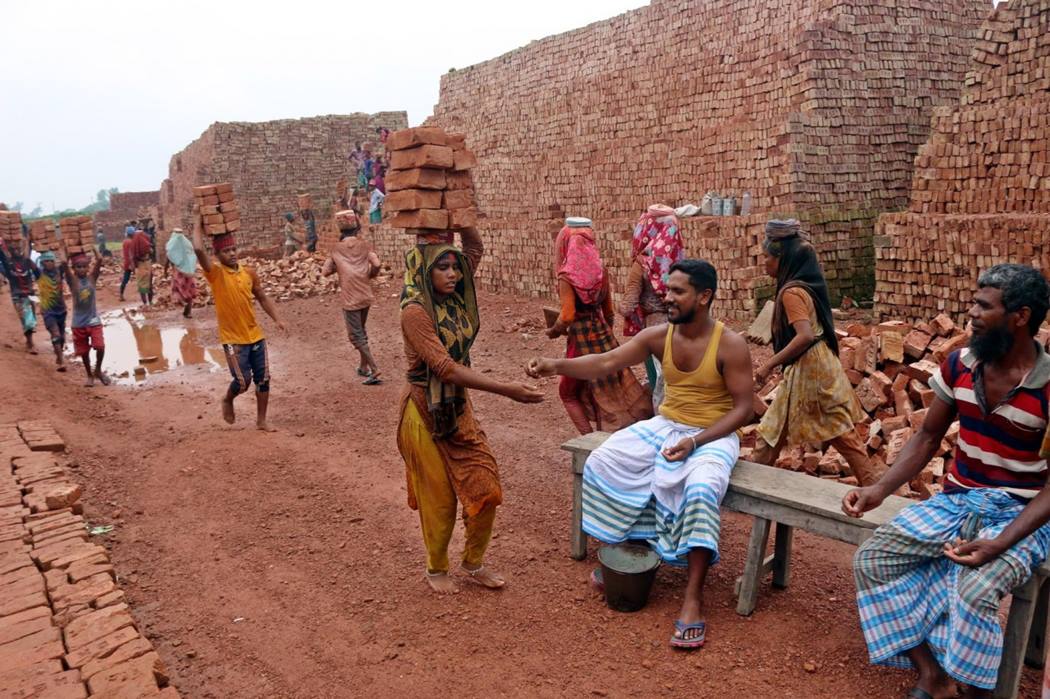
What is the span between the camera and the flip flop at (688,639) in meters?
3.41

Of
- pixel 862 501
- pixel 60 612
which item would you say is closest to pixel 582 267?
pixel 862 501

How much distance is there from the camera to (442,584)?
4.05m

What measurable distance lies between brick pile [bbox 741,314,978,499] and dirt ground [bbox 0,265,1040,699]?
39.7 inches

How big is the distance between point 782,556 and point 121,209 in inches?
1602

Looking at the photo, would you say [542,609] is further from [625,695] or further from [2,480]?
[2,480]

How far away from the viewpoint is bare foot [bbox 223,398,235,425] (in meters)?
7.23

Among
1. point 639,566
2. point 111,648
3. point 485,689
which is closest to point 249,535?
point 111,648

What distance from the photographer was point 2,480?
5.38 meters

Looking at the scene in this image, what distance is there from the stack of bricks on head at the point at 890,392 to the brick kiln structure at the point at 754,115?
2.90m

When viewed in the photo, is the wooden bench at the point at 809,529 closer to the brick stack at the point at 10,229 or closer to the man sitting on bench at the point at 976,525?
the man sitting on bench at the point at 976,525

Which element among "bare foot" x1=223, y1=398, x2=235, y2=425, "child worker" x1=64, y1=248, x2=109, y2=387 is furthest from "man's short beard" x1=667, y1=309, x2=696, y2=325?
"child worker" x1=64, y1=248, x2=109, y2=387

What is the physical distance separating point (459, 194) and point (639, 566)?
2119 millimetres

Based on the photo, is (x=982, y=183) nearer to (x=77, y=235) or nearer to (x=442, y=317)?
(x=442, y=317)

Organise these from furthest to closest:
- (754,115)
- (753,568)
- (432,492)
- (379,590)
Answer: (754,115) < (379,590) < (432,492) < (753,568)
